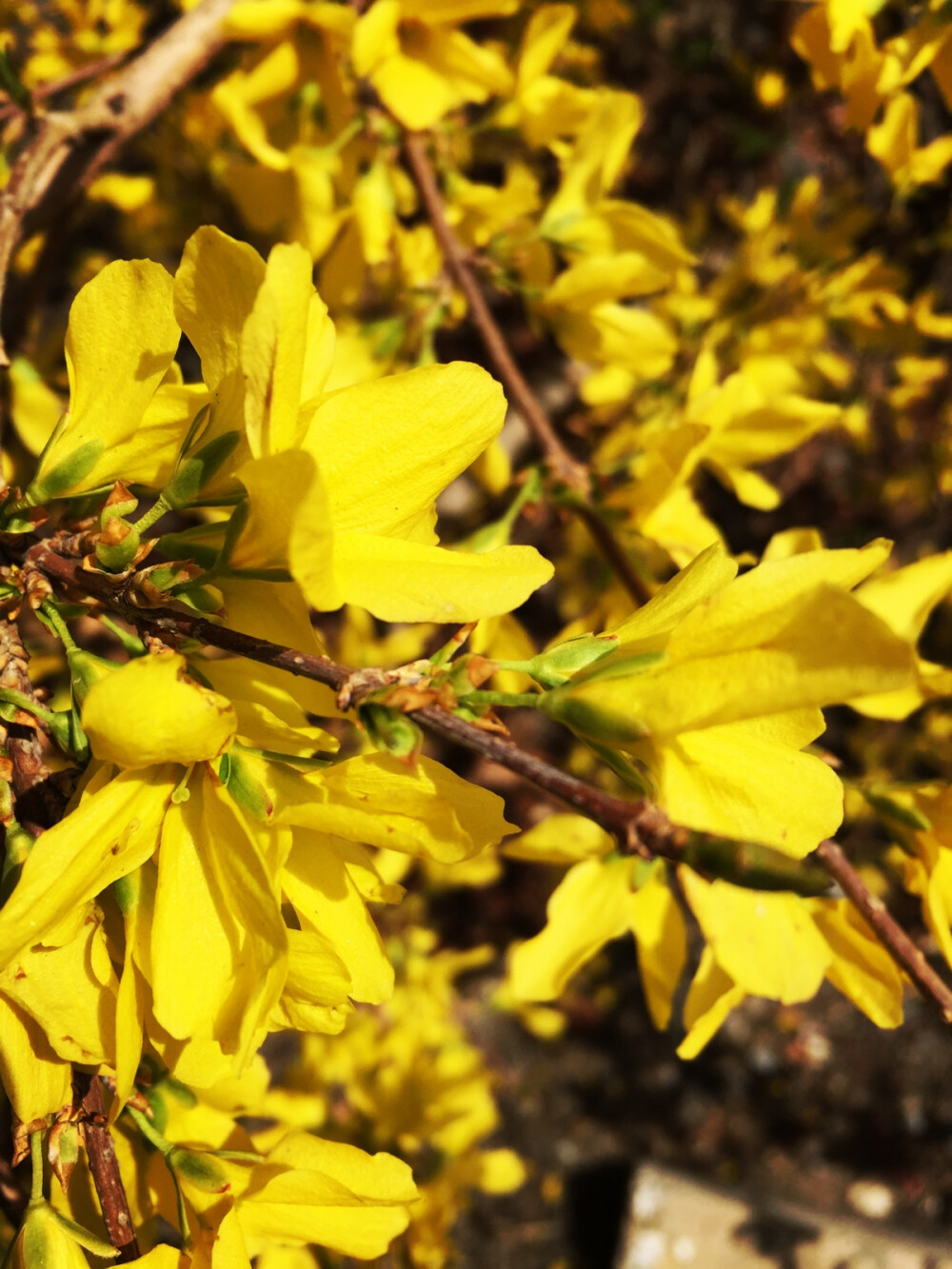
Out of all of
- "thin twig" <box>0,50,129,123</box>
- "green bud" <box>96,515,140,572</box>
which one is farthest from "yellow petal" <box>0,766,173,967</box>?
"thin twig" <box>0,50,129,123</box>

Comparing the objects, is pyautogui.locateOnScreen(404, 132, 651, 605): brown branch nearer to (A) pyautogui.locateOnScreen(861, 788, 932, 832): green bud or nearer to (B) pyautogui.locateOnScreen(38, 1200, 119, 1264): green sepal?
(A) pyautogui.locateOnScreen(861, 788, 932, 832): green bud

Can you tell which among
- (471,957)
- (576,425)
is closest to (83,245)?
(576,425)

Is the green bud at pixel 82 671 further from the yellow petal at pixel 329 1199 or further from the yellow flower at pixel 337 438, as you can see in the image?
the yellow petal at pixel 329 1199

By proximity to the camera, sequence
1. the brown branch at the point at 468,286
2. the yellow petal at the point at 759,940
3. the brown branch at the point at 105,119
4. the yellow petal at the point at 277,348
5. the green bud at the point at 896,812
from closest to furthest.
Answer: the yellow petal at the point at 277,348 → the yellow petal at the point at 759,940 → the green bud at the point at 896,812 → the brown branch at the point at 105,119 → the brown branch at the point at 468,286

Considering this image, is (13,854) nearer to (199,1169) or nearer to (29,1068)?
(29,1068)

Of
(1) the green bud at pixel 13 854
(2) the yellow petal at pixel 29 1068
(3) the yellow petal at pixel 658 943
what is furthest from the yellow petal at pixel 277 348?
(3) the yellow petal at pixel 658 943

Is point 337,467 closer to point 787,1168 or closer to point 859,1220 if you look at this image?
point 859,1220
